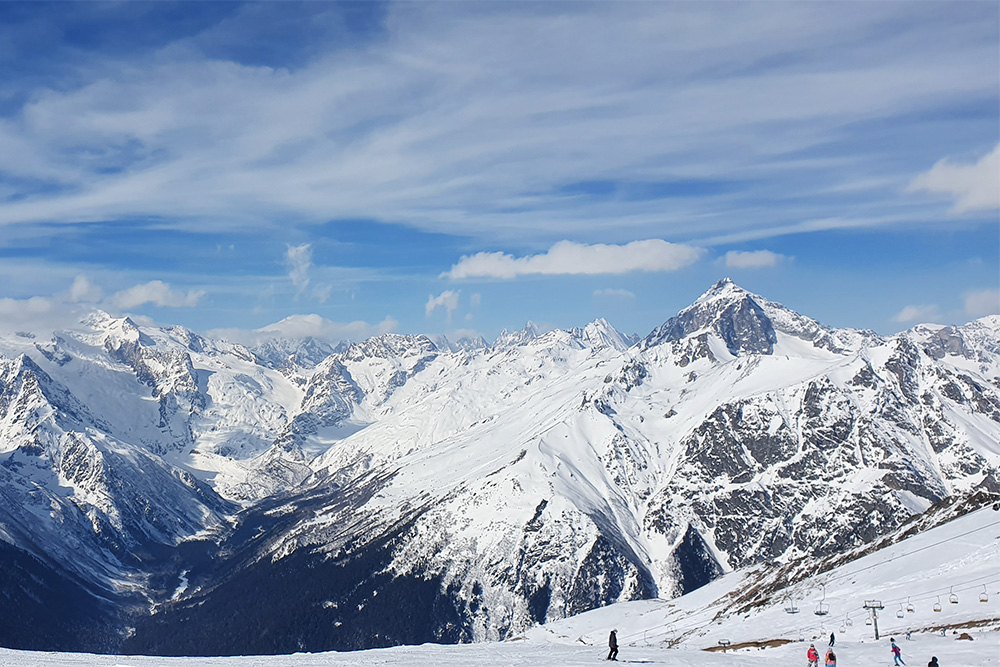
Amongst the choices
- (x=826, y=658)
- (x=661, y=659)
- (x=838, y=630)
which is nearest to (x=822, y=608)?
(x=838, y=630)

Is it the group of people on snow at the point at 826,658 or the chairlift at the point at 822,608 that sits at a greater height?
the group of people on snow at the point at 826,658

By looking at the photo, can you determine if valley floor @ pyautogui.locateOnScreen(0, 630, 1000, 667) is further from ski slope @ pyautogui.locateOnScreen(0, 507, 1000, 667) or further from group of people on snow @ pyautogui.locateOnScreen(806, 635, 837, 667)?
group of people on snow @ pyautogui.locateOnScreen(806, 635, 837, 667)

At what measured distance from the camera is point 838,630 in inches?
3799

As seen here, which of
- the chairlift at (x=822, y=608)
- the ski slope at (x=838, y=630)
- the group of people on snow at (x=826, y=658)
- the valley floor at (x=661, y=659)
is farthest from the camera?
the chairlift at (x=822, y=608)

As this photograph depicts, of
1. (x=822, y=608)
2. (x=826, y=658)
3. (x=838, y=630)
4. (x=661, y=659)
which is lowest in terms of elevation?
(x=838, y=630)

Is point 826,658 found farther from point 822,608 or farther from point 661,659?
point 822,608

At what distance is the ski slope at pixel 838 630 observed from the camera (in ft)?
244

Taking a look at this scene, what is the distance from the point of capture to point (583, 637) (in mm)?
174125

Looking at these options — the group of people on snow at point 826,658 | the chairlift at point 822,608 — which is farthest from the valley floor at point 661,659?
the chairlift at point 822,608

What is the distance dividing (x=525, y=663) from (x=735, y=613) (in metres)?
81.8

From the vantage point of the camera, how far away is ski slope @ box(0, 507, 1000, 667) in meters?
74.4

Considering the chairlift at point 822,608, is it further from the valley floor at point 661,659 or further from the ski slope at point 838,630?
the valley floor at point 661,659

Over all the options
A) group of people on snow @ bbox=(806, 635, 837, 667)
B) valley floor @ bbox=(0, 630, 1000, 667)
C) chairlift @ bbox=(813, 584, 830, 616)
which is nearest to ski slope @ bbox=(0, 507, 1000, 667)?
valley floor @ bbox=(0, 630, 1000, 667)

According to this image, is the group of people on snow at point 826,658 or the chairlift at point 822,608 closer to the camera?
the group of people on snow at point 826,658
